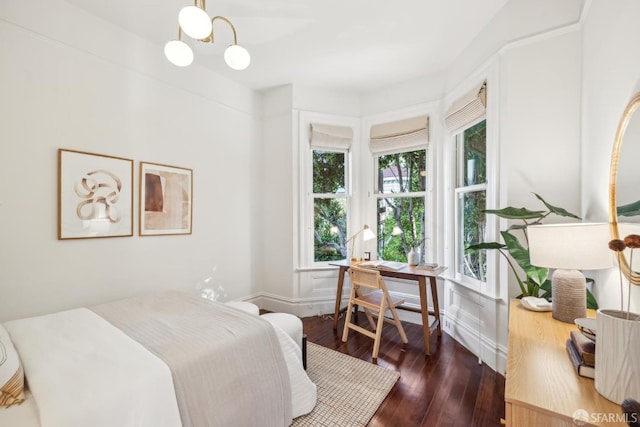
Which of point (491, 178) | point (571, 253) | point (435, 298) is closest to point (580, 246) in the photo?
point (571, 253)

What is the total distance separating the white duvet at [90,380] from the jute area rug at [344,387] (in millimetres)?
958

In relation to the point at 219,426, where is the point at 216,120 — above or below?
above

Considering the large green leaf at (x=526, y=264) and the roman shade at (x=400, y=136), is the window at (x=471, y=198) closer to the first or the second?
the roman shade at (x=400, y=136)

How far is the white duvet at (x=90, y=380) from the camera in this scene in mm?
993

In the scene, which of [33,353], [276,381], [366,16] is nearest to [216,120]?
[366,16]

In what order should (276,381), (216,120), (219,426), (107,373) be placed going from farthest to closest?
(216,120)
(276,381)
(219,426)
(107,373)

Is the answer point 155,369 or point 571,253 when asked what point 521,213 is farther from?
point 155,369

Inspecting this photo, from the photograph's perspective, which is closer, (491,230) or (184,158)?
(491,230)

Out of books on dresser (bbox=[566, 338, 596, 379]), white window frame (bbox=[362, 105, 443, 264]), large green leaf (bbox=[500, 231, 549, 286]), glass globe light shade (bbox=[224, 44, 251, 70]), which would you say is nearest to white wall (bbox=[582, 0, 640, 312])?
large green leaf (bbox=[500, 231, 549, 286])

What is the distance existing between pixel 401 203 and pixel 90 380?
3255mm

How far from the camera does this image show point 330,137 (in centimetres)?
362

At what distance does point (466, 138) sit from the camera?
9.34ft

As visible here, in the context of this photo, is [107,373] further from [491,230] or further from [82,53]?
[491,230]

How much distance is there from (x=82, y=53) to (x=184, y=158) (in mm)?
1112
